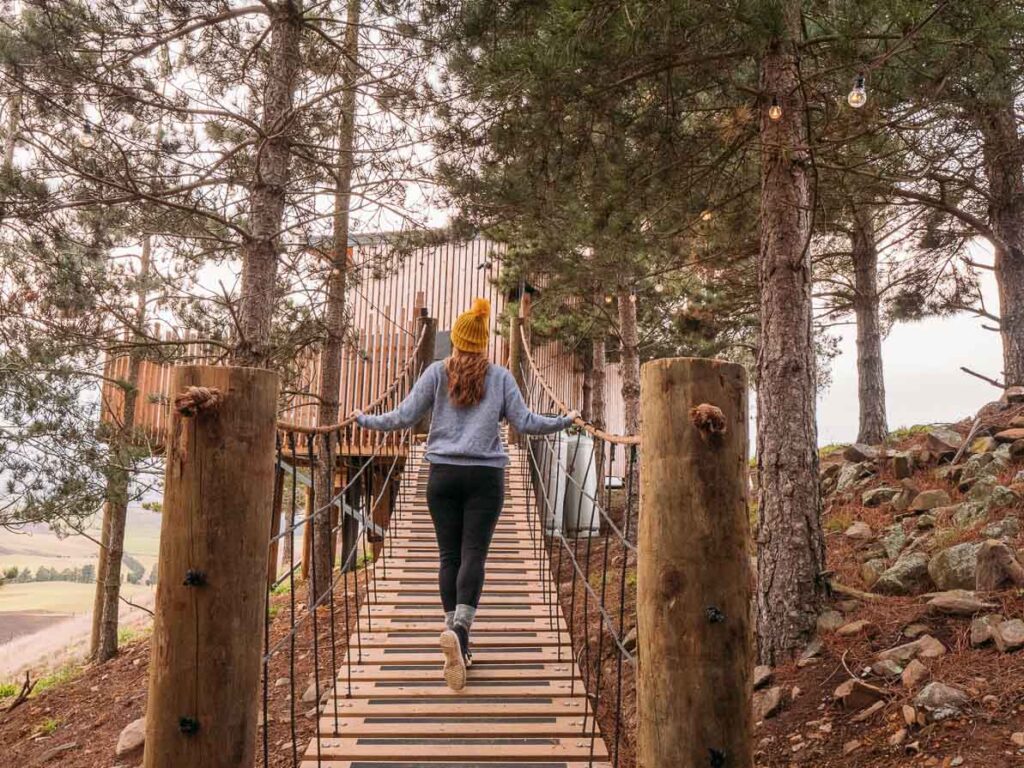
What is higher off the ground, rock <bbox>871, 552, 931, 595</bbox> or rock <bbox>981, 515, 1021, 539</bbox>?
rock <bbox>981, 515, 1021, 539</bbox>

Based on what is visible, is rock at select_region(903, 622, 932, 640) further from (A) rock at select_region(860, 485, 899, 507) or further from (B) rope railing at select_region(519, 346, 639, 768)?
(A) rock at select_region(860, 485, 899, 507)

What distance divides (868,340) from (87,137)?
7238 millimetres

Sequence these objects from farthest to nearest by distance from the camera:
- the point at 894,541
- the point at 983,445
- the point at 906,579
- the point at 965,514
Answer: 1. the point at 983,445
2. the point at 894,541
3. the point at 965,514
4. the point at 906,579

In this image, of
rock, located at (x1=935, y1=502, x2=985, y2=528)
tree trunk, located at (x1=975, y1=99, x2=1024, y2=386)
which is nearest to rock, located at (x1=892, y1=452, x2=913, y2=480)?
rock, located at (x1=935, y1=502, x2=985, y2=528)

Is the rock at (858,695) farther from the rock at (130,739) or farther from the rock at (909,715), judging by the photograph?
the rock at (130,739)

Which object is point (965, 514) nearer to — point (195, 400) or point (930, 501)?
point (930, 501)

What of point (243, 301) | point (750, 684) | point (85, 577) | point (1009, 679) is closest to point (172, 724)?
point (750, 684)

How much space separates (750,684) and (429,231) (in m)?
4.76

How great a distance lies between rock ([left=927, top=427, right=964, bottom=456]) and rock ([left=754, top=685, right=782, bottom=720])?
3300 millimetres

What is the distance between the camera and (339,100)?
5145 mm

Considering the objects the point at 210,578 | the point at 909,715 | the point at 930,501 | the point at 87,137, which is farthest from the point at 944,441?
the point at 87,137

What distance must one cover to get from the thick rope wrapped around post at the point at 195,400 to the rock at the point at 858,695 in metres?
2.68

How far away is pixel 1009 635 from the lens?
276 centimetres

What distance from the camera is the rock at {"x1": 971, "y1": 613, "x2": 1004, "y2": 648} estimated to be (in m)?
2.84
